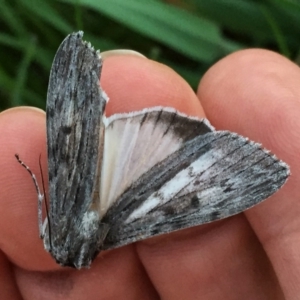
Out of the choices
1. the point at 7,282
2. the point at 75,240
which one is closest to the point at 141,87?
the point at 75,240

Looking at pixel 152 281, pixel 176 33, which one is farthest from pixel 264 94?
pixel 152 281

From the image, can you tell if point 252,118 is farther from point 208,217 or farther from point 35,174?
point 35,174

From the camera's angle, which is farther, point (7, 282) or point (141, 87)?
point (7, 282)

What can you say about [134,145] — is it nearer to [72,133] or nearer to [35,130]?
[72,133]

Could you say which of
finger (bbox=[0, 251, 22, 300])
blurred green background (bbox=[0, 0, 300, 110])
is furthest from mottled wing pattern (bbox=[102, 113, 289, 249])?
blurred green background (bbox=[0, 0, 300, 110])

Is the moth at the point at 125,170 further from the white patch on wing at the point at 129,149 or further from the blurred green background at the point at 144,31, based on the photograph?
the blurred green background at the point at 144,31

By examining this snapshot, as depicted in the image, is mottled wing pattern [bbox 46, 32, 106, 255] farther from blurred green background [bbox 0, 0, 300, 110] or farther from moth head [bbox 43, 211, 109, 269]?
blurred green background [bbox 0, 0, 300, 110]
